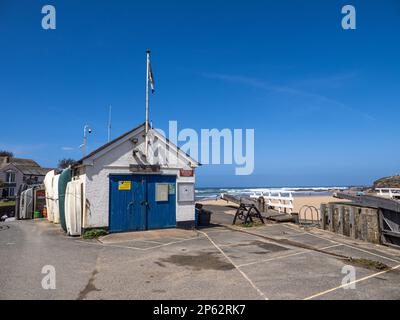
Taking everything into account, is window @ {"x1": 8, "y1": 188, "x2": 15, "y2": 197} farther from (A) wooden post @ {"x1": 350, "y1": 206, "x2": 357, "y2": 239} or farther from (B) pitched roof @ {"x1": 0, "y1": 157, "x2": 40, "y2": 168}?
(A) wooden post @ {"x1": 350, "y1": 206, "x2": 357, "y2": 239}

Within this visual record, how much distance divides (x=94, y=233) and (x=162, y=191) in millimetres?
3350

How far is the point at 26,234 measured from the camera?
14086 mm

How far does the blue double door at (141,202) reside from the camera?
13.2 metres

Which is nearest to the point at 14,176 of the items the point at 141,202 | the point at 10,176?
the point at 10,176

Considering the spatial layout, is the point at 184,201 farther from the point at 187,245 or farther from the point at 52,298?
the point at 52,298

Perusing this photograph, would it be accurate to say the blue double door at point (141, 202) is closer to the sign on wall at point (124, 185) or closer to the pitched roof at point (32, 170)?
the sign on wall at point (124, 185)

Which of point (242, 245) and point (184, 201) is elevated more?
point (184, 201)

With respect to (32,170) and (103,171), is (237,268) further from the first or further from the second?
(32,170)

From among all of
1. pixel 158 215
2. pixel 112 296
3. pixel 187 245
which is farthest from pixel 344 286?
pixel 158 215

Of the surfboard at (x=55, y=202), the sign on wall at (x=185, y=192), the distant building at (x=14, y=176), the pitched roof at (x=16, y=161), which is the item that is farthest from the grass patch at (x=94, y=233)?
the pitched roof at (x=16, y=161)

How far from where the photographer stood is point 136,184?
13.7 meters

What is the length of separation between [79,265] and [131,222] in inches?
200

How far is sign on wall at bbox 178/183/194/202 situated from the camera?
48.2ft
